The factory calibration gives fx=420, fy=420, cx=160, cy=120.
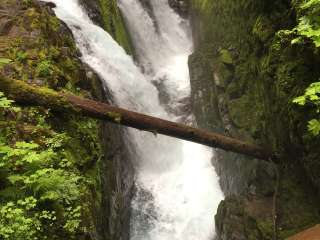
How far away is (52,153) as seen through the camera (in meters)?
5.62

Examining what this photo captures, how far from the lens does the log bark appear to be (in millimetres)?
7164

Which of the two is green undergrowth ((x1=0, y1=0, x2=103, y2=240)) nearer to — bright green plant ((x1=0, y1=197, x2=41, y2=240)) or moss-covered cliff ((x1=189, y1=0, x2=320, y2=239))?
bright green plant ((x1=0, y1=197, x2=41, y2=240))

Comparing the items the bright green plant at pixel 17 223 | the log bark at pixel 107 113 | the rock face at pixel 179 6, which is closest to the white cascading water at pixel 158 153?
the log bark at pixel 107 113

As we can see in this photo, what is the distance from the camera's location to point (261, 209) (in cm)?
838

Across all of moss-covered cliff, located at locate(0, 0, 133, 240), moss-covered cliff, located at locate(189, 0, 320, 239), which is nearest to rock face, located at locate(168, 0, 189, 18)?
moss-covered cliff, located at locate(189, 0, 320, 239)

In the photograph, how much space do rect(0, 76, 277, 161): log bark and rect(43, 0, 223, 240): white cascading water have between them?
3.27m

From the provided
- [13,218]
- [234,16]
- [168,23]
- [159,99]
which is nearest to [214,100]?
[234,16]

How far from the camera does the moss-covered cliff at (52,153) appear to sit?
16.9ft

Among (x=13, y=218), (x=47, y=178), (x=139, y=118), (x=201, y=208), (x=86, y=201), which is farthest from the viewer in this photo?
(x=201, y=208)

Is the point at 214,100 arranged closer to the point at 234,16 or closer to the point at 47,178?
the point at 234,16

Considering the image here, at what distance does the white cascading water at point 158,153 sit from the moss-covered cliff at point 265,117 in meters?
1.04

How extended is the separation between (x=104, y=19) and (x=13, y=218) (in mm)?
11875

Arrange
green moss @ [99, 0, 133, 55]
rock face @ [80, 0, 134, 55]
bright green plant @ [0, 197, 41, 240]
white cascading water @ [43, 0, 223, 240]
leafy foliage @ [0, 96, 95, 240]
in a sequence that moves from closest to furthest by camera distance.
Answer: bright green plant @ [0, 197, 41, 240] < leafy foliage @ [0, 96, 95, 240] < white cascading water @ [43, 0, 223, 240] < rock face @ [80, 0, 134, 55] < green moss @ [99, 0, 133, 55]

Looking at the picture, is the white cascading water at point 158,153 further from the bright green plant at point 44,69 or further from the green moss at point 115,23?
the bright green plant at point 44,69
